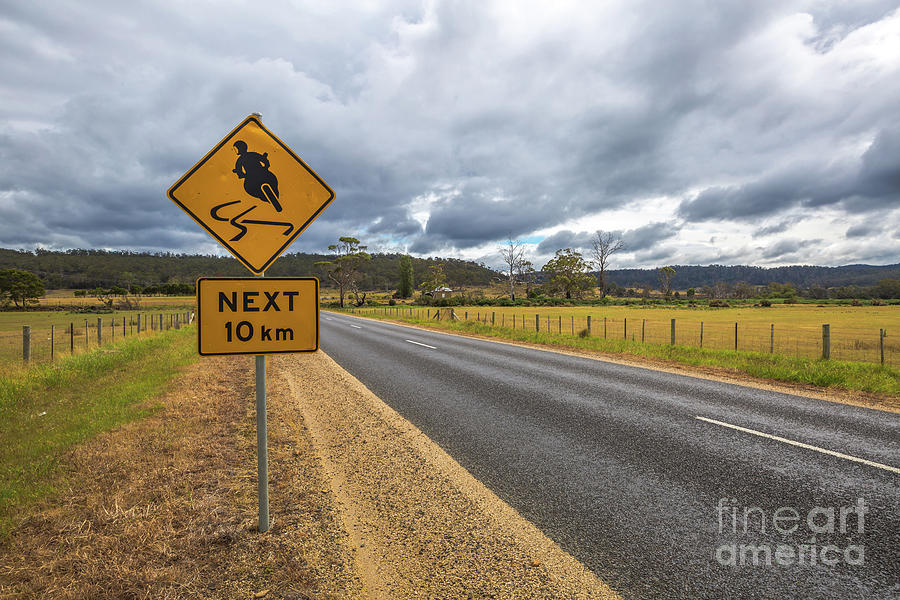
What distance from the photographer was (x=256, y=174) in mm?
3189

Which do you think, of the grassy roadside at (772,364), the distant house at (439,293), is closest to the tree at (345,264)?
the distant house at (439,293)

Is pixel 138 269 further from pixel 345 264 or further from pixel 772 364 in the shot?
pixel 772 364

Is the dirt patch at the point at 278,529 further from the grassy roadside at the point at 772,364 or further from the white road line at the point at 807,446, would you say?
the grassy roadside at the point at 772,364

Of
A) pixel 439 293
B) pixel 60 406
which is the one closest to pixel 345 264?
pixel 439 293

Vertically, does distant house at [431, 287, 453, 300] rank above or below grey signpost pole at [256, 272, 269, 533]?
above

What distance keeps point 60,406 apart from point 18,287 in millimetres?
91180

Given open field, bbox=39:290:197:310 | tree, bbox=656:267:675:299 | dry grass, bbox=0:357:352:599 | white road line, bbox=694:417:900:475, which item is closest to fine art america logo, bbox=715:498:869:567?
white road line, bbox=694:417:900:475

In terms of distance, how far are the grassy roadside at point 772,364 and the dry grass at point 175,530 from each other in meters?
10.5

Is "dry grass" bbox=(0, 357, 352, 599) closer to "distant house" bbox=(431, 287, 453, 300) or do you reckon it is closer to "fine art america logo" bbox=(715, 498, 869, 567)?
"fine art america logo" bbox=(715, 498, 869, 567)

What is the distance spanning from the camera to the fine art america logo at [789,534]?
2.86m

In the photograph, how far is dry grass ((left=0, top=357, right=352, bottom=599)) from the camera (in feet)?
8.46

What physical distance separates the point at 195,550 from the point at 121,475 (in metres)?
1.90

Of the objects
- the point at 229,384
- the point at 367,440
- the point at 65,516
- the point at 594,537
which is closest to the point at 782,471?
the point at 594,537

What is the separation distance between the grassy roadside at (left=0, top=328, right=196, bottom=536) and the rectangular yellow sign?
2.32 meters
